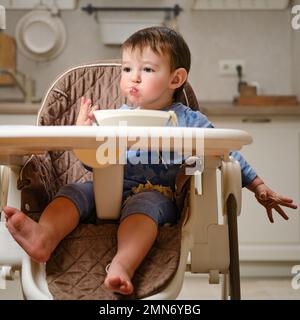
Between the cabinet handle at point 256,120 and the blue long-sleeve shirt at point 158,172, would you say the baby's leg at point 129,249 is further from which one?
the cabinet handle at point 256,120

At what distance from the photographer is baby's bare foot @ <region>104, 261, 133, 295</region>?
0.95m

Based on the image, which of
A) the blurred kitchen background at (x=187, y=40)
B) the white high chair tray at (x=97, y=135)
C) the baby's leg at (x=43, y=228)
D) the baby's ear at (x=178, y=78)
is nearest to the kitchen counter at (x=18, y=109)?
the blurred kitchen background at (x=187, y=40)

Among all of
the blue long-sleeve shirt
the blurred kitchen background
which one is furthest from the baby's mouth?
the blurred kitchen background

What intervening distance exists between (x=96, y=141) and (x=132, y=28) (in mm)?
2016

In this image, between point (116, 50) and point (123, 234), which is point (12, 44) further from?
point (123, 234)

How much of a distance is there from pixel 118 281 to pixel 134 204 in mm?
192

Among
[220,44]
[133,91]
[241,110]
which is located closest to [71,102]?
[133,91]

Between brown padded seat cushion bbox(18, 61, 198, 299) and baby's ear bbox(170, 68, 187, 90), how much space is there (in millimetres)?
70

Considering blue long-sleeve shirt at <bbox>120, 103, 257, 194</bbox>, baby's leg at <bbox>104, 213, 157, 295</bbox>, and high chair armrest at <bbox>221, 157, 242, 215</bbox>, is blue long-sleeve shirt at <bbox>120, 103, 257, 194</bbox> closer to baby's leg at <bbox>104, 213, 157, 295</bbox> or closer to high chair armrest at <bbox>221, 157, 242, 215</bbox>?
high chair armrest at <bbox>221, 157, 242, 215</bbox>

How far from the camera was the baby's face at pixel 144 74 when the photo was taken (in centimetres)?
122

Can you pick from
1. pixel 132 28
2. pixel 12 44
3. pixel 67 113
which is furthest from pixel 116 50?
pixel 67 113

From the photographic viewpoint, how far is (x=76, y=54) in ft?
9.52

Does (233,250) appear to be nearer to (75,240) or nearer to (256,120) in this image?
(75,240)

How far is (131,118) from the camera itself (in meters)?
0.97
